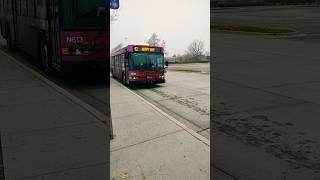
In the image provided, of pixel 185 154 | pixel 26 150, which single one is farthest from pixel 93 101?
pixel 185 154

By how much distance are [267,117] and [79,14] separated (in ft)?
18.3

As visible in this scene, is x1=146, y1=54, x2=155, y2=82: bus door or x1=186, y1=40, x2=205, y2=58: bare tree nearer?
→ x1=186, y1=40, x2=205, y2=58: bare tree

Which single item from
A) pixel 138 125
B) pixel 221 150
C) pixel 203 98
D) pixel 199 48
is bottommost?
pixel 221 150

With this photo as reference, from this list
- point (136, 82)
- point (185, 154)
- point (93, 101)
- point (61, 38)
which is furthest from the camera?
point (61, 38)

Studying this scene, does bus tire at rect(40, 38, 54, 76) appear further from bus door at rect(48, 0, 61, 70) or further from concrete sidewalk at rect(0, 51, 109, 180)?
concrete sidewalk at rect(0, 51, 109, 180)

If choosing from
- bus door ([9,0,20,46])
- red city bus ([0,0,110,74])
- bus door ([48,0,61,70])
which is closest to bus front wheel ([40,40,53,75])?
red city bus ([0,0,110,74])

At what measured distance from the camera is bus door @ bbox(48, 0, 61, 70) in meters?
11.8

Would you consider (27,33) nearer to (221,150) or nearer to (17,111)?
(17,111)

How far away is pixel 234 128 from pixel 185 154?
9.85 feet

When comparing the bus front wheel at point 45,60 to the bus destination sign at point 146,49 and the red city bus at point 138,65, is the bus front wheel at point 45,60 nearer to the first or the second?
the red city bus at point 138,65

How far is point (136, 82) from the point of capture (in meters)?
4.48

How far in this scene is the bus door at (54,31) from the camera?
38.7 feet

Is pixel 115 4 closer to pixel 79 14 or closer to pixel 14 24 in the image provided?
pixel 79 14

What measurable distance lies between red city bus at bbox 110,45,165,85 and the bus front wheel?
897 centimetres
